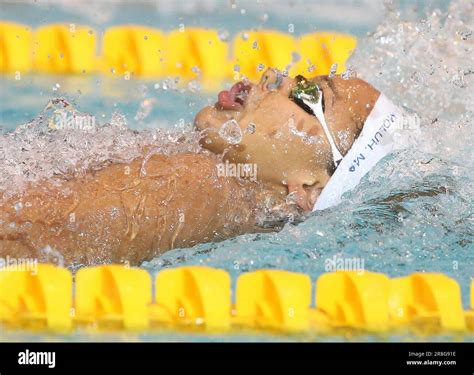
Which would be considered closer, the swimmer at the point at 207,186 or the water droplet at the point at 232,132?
the swimmer at the point at 207,186

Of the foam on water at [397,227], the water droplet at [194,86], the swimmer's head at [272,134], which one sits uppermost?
the water droplet at [194,86]

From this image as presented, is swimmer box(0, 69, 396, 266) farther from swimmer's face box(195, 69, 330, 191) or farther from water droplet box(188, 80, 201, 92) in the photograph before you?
water droplet box(188, 80, 201, 92)

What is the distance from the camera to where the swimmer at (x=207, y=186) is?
2.07 m

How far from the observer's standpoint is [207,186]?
2.25m

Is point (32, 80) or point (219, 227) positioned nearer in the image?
point (219, 227)

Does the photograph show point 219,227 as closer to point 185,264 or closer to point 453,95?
point 185,264

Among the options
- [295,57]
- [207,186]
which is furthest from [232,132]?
[295,57]

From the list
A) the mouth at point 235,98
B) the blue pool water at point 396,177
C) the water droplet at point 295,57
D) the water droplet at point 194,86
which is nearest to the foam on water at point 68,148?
the blue pool water at point 396,177

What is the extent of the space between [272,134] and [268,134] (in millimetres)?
12

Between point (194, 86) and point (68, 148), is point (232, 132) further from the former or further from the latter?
point (194, 86)

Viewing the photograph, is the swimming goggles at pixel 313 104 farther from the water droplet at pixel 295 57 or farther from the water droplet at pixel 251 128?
the water droplet at pixel 295 57
